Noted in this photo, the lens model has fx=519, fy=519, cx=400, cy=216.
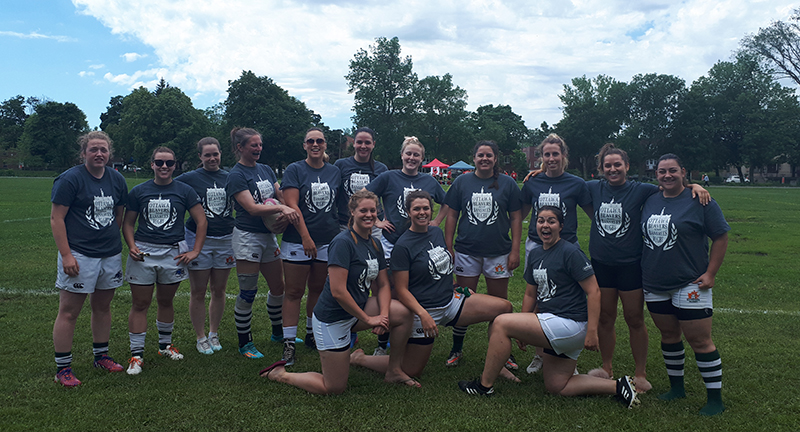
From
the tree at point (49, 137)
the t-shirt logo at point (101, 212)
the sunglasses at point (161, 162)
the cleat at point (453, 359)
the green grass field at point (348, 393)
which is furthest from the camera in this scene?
the tree at point (49, 137)

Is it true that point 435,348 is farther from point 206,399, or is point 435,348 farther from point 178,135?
point 178,135

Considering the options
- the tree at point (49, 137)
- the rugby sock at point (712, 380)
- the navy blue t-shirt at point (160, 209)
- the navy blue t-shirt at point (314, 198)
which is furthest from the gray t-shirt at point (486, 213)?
the tree at point (49, 137)

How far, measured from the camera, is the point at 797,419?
3908mm

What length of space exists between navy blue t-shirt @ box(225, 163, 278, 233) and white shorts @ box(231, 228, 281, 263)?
2.4 inches

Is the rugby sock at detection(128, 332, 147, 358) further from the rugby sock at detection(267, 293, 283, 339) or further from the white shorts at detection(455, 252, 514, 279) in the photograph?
the white shorts at detection(455, 252, 514, 279)

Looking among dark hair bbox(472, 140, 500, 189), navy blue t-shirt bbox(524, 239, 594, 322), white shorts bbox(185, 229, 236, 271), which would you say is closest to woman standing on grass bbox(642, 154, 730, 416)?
navy blue t-shirt bbox(524, 239, 594, 322)

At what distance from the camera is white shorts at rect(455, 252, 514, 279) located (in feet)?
16.8

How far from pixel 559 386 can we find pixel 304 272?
8.69ft

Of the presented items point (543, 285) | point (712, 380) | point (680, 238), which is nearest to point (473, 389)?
point (543, 285)

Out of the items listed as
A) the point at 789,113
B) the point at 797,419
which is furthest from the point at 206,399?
the point at 789,113

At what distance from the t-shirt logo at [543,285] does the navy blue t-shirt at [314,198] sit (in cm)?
215

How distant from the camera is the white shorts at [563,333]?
416 centimetres

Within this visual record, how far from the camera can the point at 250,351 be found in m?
5.39

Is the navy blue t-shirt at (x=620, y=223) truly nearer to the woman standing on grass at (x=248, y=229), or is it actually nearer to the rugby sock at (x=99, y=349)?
the woman standing on grass at (x=248, y=229)
